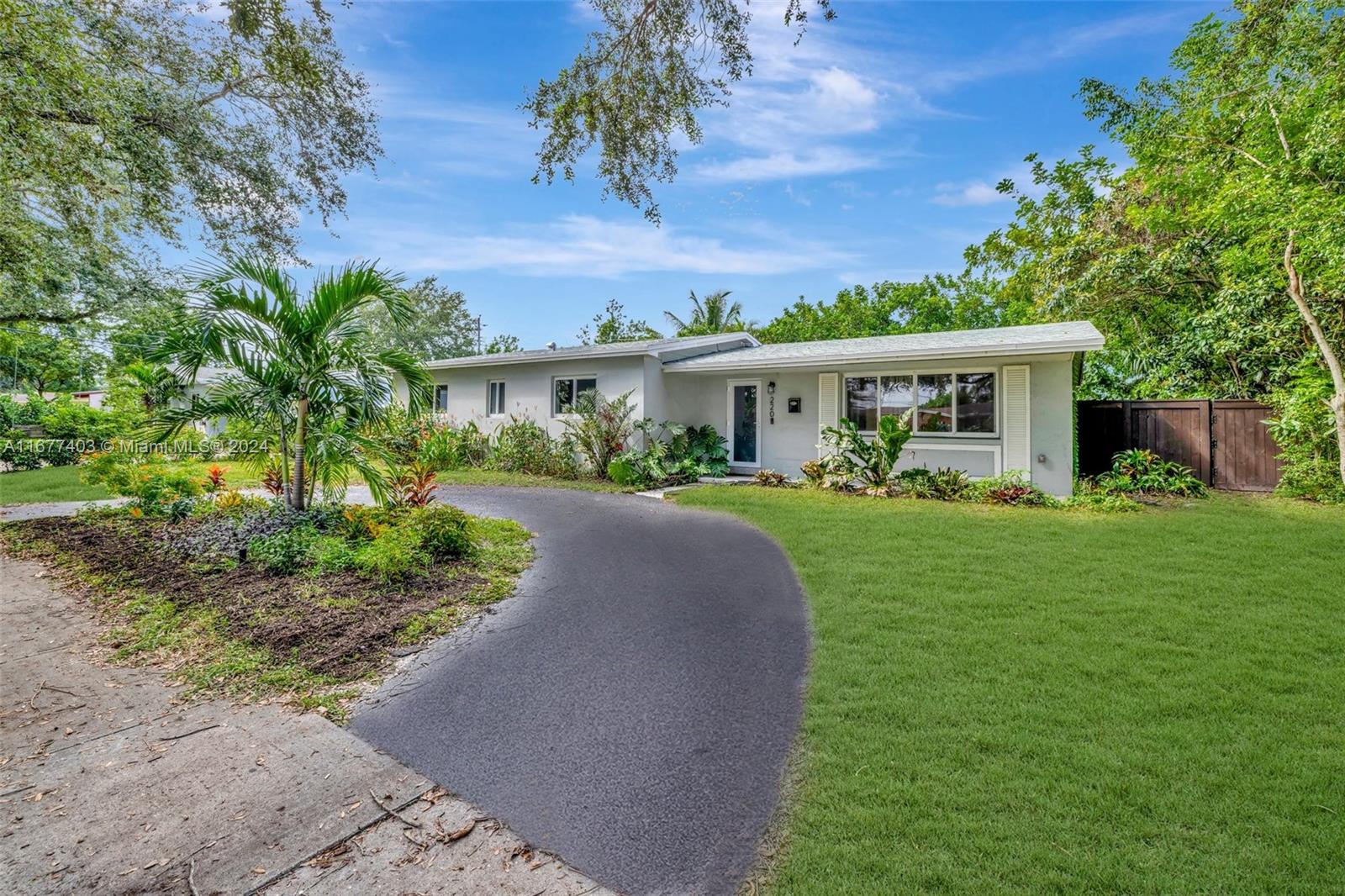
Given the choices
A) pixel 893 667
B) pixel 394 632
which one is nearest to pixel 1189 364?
pixel 893 667

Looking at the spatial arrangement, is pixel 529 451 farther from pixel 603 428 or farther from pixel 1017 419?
pixel 1017 419

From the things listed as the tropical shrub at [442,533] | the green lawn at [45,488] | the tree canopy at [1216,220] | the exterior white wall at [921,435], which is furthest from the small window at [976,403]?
the green lawn at [45,488]

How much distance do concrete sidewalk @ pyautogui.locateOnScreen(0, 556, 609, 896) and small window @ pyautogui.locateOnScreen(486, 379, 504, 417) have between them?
467 inches

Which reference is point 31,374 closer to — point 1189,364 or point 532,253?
point 532,253

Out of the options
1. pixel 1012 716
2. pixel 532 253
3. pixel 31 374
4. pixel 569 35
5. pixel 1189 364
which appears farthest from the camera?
pixel 31 374

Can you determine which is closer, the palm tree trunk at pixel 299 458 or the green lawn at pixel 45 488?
the palm tree trunk at pixel 299 458

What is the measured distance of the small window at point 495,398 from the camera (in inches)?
590

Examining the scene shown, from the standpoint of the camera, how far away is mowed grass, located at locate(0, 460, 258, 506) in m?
9.63

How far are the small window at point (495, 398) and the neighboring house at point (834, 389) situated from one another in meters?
0.03

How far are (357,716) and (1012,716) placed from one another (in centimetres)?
345

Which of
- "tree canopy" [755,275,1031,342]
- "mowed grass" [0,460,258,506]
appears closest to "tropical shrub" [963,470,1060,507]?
"mowed grass" [0,460,258,506]

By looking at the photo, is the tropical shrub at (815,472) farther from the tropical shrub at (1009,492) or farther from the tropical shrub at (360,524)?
the tropical shrub at (360,524)

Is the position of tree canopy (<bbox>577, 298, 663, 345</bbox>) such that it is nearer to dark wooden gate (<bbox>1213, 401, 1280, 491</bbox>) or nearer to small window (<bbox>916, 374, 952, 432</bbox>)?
small window (<bbox>916, 374, 952, 432</bbox>)

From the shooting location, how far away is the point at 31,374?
81.4ft
